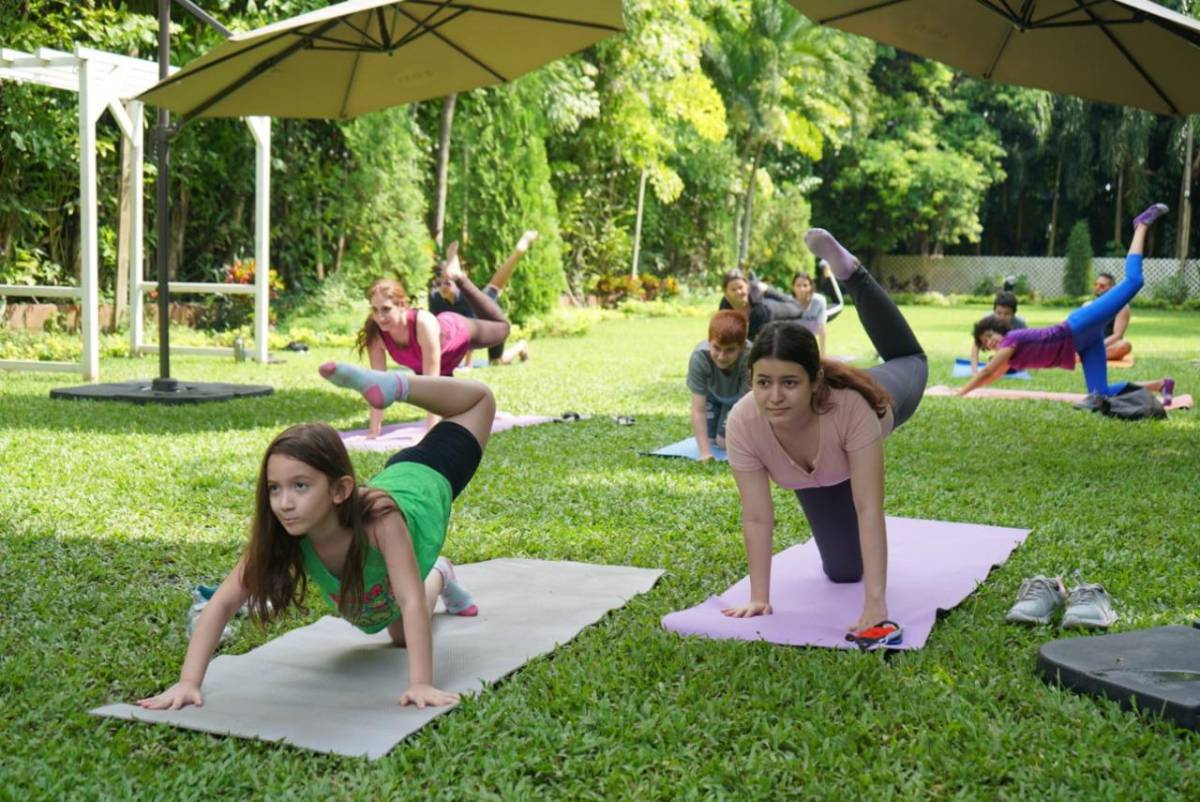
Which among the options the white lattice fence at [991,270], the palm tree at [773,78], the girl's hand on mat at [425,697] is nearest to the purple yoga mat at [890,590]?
the girl's hand on mat at [425,697]

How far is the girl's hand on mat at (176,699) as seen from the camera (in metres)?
3.23

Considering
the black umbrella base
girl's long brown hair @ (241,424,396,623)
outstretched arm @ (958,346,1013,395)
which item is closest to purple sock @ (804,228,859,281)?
girl's long brown hair @ (241,424,396,623)

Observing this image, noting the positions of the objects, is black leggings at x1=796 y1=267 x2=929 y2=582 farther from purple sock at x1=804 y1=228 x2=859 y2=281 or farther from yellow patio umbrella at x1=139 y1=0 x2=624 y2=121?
yellow patio umbrella at x1=139 y1=0 x2=624 y2=121

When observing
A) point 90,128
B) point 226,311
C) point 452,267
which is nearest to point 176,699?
point 452,267

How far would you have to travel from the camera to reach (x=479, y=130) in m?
19.0

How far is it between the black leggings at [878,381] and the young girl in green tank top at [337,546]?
1.55 meters

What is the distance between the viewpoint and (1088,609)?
4039 millimetres

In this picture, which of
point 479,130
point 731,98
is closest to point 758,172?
point 731,98

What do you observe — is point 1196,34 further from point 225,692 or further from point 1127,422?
point 225,692

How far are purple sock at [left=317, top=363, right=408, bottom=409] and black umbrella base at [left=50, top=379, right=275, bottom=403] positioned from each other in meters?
6.42

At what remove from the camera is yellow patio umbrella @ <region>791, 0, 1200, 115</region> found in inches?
278

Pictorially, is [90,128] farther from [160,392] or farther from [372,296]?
[372,296]

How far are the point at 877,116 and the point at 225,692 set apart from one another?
37.9m

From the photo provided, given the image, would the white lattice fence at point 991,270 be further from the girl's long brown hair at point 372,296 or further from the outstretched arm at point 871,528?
the outstretched arm at point 871,528
